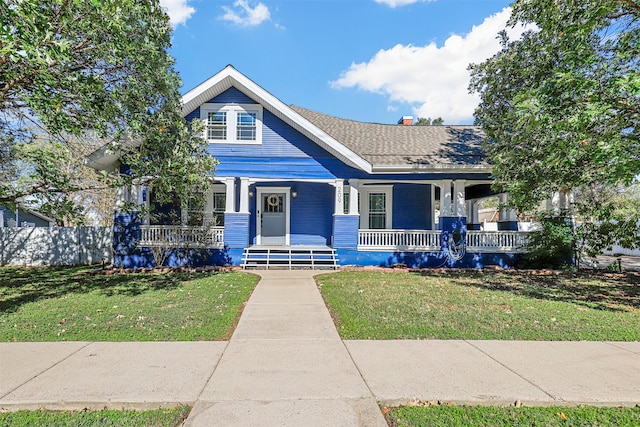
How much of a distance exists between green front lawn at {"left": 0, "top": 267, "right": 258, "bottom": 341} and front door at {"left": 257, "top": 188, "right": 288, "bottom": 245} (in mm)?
3375

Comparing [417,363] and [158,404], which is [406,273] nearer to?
[417,363]

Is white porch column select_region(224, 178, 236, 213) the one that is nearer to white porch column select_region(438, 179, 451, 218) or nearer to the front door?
the front door

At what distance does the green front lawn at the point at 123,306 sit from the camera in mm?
5078

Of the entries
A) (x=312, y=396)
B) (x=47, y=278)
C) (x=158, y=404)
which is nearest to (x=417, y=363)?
(x=312, y=396)

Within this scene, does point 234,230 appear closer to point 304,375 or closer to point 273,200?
point 273,200

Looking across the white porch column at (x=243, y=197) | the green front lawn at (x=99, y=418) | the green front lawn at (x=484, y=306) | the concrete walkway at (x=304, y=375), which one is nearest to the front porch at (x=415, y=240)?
the white porch column at (x=243, y=197)

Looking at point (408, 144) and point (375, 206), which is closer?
point (408, 144)

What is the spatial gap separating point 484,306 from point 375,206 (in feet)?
25.6

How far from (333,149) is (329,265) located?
3972 mm

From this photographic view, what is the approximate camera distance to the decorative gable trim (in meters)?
11.5

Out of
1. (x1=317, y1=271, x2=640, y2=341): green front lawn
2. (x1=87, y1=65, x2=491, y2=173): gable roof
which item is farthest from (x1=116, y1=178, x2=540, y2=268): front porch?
(x1=317, y1=271, x2=640, y2=341): green front lawn

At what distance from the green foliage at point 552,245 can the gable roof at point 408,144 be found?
2.69 metres

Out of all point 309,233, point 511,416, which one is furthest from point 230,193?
point 511,416

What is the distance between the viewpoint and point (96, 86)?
19.6 ft
